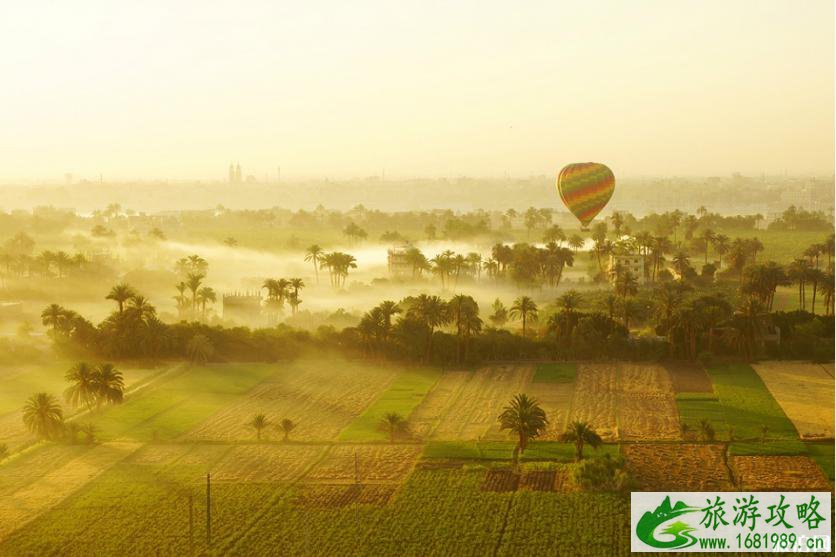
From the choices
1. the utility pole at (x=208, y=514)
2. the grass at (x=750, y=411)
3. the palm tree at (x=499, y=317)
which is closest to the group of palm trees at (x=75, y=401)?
the utility pole at (x=208, y=514)

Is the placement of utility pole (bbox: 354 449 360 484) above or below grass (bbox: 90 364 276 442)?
below

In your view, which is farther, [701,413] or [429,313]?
[429,313]

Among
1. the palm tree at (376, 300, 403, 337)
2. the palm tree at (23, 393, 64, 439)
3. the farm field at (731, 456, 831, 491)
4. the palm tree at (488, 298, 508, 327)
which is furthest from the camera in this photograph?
the palm tree at (488, 298, 508, 327)

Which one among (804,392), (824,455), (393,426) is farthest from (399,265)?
(824,455)

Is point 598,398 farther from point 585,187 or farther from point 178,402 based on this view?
point 585,187

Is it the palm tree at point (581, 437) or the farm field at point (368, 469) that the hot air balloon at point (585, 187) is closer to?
the farm field at point (368, 469)

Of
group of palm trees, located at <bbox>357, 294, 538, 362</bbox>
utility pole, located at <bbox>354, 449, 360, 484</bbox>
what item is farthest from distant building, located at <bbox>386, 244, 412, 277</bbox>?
utility pole, located at <bbox>354, 449, 360, 484</bbox>

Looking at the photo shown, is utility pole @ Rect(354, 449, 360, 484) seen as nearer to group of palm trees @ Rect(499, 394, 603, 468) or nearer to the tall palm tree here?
group of palm trees @ Rect(499, 394, 603, 468)
